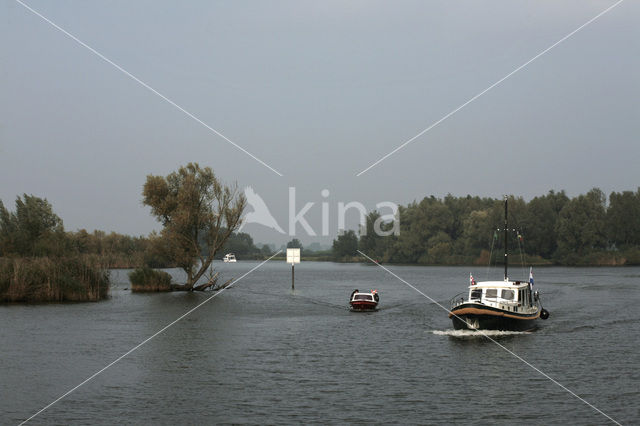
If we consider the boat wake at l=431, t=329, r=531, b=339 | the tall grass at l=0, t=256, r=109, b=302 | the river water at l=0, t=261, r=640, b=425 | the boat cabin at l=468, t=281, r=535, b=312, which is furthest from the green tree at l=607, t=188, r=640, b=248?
the tall grass at l=0, t=256, r=109, b=302

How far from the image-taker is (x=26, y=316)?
58031mm

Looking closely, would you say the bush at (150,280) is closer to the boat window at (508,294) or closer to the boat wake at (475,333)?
the boat wake at (475,333)

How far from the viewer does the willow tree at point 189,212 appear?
293ft

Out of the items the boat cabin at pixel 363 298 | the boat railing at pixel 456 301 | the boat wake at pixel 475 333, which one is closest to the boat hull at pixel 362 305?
→ the boat cabin at pixel 363 298

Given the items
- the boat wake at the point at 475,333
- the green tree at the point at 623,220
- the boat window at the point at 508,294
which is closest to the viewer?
the boat wake at the point at 475,333

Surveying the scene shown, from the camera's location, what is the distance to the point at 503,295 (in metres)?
52.0

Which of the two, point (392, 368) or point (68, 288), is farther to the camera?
point (68, 288)

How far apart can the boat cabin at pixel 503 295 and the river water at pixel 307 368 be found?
2698 mm

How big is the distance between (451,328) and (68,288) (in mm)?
40484

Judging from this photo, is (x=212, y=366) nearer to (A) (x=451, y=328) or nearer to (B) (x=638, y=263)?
(A) (x=451, y=328)

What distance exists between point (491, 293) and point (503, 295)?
920 millimetres

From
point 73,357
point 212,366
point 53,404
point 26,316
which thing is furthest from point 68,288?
point 53,404

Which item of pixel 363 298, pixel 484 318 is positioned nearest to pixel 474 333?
pixel 484 318

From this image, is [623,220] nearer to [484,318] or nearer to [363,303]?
[363,303]
